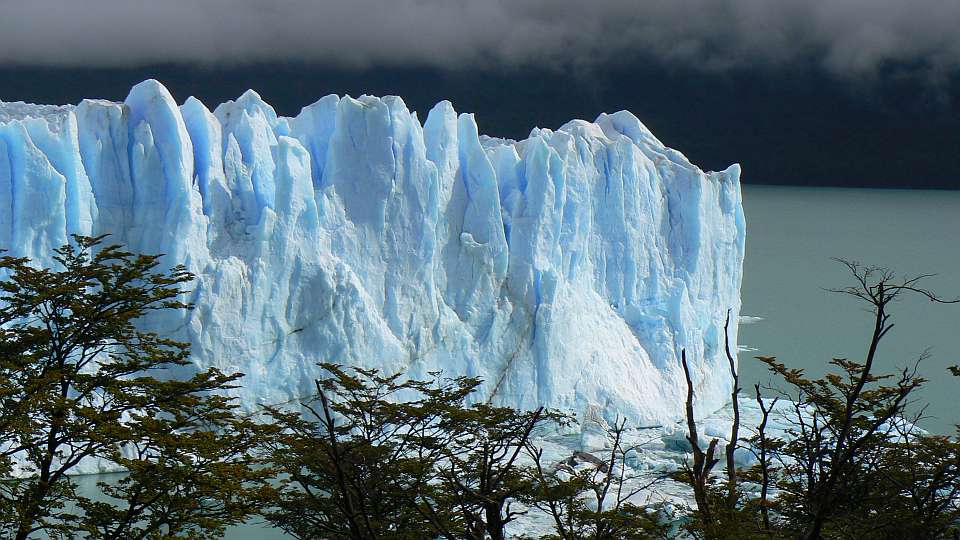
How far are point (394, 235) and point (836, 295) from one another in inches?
1057

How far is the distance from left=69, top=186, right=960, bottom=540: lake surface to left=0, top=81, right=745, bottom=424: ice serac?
3981 millimetres

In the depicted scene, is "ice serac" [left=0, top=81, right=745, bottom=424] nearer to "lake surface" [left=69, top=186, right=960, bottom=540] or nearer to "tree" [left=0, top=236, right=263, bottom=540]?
"lake surface" [left=69, top=186, right=960, bottom=540]

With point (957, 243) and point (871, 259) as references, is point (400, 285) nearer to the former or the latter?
point (871, 259)

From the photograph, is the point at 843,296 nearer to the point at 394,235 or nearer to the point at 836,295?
the point at 836,295

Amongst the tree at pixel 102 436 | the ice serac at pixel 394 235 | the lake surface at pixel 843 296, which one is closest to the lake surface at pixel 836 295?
the lake surface at pixel 843 296

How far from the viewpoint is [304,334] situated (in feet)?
57.5

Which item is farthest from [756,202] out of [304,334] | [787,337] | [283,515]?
[283,515]

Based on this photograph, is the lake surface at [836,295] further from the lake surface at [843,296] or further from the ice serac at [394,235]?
the ice serac at [394,235]

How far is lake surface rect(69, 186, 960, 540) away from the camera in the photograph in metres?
25.8

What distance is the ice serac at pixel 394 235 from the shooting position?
55.0 feet

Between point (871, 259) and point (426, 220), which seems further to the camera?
point (871, 259)

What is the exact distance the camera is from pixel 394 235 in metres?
18.6

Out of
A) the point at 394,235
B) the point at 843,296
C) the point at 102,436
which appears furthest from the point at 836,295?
the point at 102,436

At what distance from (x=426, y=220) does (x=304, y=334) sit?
10.9ft
